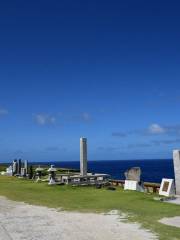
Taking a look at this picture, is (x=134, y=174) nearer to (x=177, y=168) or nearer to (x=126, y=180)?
(x=126, y=180)

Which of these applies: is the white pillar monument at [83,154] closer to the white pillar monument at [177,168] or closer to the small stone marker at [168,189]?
the small stone marker at [168,189]

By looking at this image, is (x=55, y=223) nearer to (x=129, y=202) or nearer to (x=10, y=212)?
(x=10, y=212)

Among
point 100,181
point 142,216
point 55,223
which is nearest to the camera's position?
point 55,223

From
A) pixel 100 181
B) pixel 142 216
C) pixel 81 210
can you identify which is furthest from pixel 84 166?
pixel 142 216

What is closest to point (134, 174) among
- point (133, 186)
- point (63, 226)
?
point (133, 186)

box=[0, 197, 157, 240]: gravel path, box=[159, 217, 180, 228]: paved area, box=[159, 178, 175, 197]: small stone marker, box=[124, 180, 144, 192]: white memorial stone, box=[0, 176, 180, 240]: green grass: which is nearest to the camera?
box=[0, 197, 157, 240]: gravel path

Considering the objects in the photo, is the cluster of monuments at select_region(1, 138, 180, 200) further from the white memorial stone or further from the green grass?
the green grass

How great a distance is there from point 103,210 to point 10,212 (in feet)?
12.5

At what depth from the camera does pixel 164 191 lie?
22125 mm

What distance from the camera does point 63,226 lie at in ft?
41.7

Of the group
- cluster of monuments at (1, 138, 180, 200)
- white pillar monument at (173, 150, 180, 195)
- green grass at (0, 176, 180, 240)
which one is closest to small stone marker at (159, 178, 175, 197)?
cluster of monuments at (1, 138, 180, 200)

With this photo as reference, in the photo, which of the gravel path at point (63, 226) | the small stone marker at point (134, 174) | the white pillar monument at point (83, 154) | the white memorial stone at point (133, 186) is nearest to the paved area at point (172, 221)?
the gravel path at point (63, 226)

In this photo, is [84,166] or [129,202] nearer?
[129,202]

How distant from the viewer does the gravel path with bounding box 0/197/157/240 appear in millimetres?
11125
